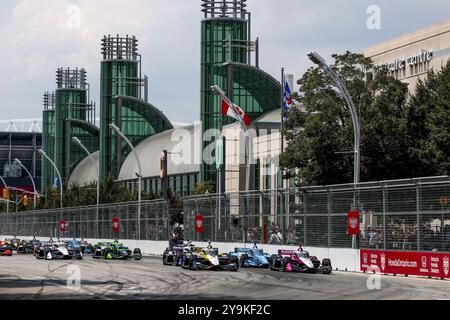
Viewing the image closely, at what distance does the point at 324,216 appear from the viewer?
4691 cm

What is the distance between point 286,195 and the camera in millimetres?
51156

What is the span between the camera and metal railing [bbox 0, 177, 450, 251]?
3897 cm

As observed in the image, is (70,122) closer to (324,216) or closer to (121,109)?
(121,109)

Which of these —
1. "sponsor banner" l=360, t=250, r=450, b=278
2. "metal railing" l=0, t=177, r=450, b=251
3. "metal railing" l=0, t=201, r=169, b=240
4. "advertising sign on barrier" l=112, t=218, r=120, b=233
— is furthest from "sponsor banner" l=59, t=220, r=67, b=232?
"sponsor banner" l=360, t=250, r=450, b=278

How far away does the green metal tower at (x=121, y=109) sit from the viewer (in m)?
140

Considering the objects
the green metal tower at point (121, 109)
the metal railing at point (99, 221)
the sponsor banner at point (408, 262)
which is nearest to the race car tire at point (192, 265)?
the sponsor banner at point (408, 262)

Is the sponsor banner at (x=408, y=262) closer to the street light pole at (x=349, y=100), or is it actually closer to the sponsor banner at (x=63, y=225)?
the street light pole at (x=349, y=100)

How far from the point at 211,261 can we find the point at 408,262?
327 inches

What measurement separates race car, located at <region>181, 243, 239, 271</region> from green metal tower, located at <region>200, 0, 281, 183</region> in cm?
5843

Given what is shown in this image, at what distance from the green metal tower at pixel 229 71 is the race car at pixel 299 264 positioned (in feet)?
194

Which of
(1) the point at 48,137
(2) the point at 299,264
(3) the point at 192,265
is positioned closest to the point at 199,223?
(3) the point at 192,265

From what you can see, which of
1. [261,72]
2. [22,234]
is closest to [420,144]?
[261,72]

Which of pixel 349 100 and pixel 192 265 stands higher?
pixel 349 100
